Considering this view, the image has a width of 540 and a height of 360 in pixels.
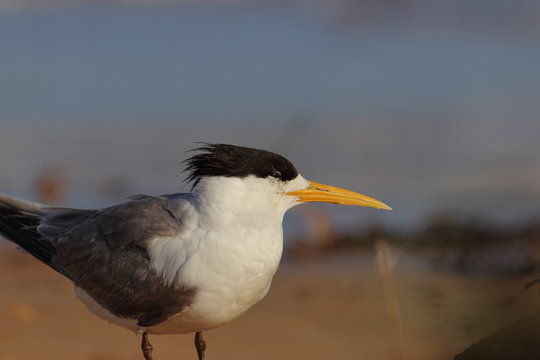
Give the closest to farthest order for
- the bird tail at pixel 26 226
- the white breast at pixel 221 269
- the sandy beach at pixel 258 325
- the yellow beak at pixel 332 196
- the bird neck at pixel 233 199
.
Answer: the white breast at pixel 221 269 < the bird neck at pixel 233 199 < the yellow beak at pixel 332 196 < the bird tail at pixel 26 226 < the sandy beach at pixel 258 325

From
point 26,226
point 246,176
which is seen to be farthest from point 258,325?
point 246,176

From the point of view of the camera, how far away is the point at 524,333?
7.88 feet

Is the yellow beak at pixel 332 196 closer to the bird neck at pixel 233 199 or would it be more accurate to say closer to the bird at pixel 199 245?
the bird at pixel 199 245

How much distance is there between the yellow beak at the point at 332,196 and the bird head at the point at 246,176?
0.02 metres

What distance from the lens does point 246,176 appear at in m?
5.36

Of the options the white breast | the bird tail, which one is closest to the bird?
the white breast

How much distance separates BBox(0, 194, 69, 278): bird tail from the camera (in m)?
6.56

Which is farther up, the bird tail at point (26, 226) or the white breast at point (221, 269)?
the bird tail at point (26, 226)

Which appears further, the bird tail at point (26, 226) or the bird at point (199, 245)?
the bird tail at point (26, 226)

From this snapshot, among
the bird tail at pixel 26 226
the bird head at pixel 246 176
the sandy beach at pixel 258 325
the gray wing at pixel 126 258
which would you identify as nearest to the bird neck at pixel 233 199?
the bird head at pixel 246 176

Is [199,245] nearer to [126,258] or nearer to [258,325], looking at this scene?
[126,258]

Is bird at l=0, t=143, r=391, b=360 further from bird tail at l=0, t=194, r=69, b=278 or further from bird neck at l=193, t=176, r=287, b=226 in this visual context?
bird tail at l=0, t=194, r=69, b=278

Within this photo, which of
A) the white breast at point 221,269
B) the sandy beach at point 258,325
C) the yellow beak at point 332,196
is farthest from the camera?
the sandy beach at point 258,325

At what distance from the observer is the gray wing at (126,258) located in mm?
5262
